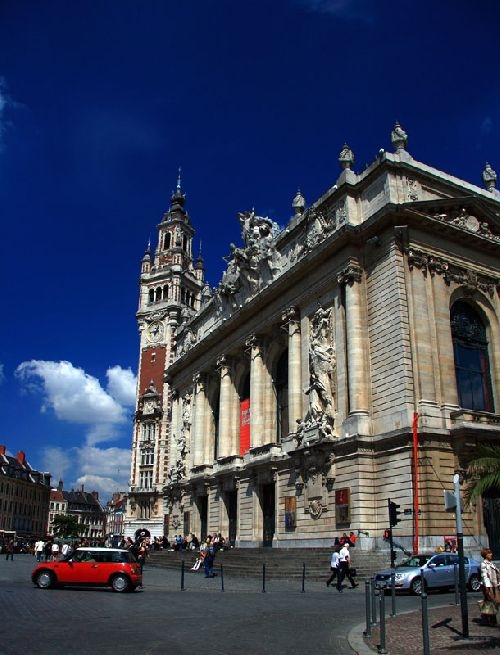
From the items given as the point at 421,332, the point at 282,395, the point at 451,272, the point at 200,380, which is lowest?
the point at 282,395

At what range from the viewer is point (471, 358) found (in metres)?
34.1

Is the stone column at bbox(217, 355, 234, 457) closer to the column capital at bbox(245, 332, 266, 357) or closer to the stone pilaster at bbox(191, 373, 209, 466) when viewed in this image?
the stone pilaster at bbox(191, 373, 209, 466)

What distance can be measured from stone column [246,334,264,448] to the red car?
1973cm

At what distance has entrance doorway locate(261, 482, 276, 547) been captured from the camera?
1540 inches

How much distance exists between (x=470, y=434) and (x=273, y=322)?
646 inches

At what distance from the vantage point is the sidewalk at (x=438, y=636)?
10352mm

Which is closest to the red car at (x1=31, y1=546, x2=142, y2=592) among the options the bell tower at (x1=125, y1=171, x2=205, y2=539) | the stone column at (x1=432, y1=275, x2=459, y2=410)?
the stone column at (x1=432, y1=275, x2=459, y2=410)

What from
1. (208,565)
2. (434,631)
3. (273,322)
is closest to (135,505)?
(273,322)

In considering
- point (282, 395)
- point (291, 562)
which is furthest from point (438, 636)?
point (282, 395)

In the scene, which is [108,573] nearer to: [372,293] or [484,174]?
[372,293]

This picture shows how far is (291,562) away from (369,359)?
1044cm

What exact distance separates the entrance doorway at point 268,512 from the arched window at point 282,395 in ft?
10.2

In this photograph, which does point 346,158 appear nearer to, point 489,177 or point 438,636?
point 489,177

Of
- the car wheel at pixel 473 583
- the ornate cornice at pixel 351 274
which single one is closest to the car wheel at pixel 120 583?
the car wheel at pixel 473 583
